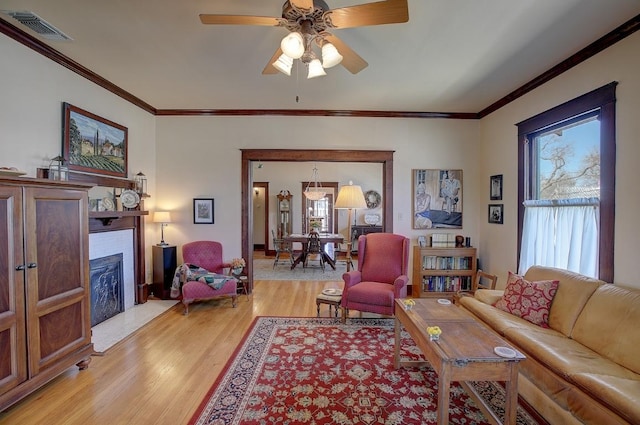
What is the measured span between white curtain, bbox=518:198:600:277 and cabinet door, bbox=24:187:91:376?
4574mm

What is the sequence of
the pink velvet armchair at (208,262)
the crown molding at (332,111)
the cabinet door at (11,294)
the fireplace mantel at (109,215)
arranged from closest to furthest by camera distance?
the cabinet door at (11,294) < the crown molding at (332,111) < the fireplace mantel at (109,215) < the pink velvet armchair at (208,262)

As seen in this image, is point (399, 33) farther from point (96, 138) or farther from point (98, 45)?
point (96, 138)

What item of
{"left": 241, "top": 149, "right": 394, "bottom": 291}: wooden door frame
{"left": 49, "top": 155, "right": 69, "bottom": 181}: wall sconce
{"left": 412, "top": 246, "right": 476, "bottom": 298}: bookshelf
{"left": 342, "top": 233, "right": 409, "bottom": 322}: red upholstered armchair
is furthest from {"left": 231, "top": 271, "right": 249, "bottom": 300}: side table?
{"left": 412, "top": 246, "right": 476, "bottom": 298}: bookshelf

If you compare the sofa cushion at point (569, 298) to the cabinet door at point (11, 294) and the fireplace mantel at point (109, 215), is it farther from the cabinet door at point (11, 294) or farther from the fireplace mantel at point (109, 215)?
the fireplace mantel at point (109, 215)

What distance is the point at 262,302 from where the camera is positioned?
14.2 ft

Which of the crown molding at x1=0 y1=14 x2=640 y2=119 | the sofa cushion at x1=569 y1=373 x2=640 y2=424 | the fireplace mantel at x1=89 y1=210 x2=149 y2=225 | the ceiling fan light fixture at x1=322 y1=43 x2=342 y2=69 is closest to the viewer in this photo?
the sofa cushion at x1=569 y1=373 x2=640 y2=424

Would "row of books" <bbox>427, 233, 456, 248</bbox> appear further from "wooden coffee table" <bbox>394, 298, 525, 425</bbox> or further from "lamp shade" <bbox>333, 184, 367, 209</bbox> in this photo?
"wooden coffee table" <bbox>394, 298, 525, 425</bbox>

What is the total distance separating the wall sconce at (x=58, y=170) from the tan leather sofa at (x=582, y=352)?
4.21 m

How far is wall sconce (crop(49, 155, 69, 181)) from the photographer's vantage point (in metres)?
2.77

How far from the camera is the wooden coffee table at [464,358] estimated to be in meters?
1.63

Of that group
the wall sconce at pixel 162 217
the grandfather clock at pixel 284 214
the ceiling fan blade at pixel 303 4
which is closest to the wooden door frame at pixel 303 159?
the wall sconce at pixel 162 217

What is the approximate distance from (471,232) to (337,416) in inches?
149

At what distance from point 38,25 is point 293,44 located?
2.27 meters

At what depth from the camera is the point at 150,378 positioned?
7.85 feet
